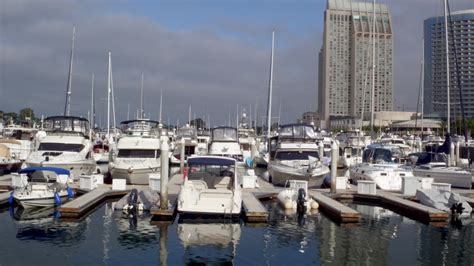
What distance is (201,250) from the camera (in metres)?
17.9

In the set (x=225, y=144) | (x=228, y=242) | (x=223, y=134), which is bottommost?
(x=228, y=242)

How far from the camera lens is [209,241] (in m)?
19.2

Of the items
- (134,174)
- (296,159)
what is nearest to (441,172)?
(296,159)

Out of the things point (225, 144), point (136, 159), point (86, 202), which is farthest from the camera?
point (225, 144)

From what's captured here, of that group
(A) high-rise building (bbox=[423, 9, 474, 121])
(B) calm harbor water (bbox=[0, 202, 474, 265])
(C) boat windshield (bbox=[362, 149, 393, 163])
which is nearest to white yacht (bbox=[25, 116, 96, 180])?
(B) calm harbor water (bbox=[0, 202, 474, 265])

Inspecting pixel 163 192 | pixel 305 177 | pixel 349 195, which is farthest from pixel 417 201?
pixel 163 192

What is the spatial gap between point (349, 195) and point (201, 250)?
45.2 feet

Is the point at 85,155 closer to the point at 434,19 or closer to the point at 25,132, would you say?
the point at 25,132

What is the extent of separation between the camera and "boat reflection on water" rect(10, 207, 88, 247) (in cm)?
1905

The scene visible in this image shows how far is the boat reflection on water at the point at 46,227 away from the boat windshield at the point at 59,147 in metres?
9.74

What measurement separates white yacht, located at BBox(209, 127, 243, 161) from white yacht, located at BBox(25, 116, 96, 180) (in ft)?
36.8

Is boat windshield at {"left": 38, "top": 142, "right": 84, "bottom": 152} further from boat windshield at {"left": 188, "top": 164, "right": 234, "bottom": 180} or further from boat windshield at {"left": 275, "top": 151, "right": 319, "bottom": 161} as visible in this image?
boat windshield at {"left": 275, "top": 151, "right": 319, "bottom": 161}

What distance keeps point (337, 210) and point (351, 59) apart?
241 ft

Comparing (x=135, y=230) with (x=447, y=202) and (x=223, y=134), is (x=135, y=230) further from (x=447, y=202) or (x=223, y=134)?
(x=223, y=134)
